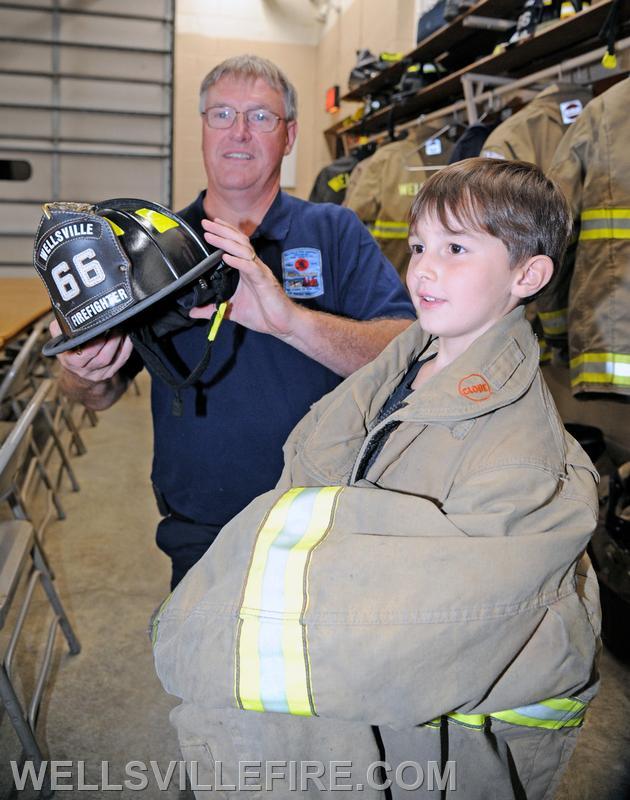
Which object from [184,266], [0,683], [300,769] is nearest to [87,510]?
[0,683]

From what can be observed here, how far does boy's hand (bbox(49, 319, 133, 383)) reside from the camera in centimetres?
125

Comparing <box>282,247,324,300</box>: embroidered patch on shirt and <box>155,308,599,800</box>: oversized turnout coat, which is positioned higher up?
<box>282,247,324,300</box>: embroidered patch on shirt

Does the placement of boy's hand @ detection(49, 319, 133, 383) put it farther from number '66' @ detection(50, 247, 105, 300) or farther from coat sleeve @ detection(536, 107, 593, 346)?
coat sleeve @ detection(536, 107, 593, 346)

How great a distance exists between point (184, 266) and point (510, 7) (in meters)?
2.77

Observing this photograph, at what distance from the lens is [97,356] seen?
1.28 meters

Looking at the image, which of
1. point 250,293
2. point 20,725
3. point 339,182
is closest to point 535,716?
point 250,293

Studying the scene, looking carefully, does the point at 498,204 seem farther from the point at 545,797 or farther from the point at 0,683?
the point at 0,683

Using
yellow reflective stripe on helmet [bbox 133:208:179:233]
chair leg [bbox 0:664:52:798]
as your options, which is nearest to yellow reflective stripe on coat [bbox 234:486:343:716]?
yellow reflective stripe on helmet [bbox 133:208:179:233]

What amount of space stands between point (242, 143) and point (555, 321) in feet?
4.47

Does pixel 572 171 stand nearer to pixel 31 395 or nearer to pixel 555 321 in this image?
pixel 555 321

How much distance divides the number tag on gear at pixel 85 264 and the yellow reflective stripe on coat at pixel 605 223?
1.55 m

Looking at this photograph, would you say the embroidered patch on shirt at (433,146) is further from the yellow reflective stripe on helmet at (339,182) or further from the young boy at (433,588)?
the young boy at (433,588)

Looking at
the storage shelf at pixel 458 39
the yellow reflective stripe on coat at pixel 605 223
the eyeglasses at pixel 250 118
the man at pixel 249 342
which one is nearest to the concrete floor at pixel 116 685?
the man at pixel 249 342

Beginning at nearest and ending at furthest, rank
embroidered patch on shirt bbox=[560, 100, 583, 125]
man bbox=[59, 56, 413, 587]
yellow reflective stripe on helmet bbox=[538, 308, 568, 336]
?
1. man bbox=[59, 56, 413, 587]
2. yellow reflective stripe on helmet bbox=[538, 308, 568, 336]
3. embroidered patch on shirt bbox=[560, 100, 583, 125]
